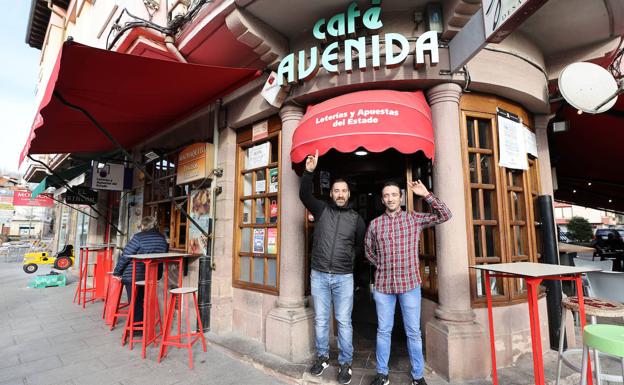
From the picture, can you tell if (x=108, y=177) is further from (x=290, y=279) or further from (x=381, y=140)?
(x=381, y=140)

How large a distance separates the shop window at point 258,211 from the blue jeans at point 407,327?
1.87m

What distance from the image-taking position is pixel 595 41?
4.37 meters

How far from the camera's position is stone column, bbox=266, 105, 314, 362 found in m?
3.95

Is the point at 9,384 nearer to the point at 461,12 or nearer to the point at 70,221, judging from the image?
the point at 461,12

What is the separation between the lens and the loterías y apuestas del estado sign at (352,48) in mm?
3488

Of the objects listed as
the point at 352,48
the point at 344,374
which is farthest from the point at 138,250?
the point at 352,48

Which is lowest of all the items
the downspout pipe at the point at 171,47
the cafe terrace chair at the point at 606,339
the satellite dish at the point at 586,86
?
the cafe terrace chair at the point at 606,339

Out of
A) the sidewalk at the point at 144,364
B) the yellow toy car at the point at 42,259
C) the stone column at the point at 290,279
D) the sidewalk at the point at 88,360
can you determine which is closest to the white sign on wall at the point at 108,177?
the sidewalk at the point at 88,360

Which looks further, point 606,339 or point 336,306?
point 336,306

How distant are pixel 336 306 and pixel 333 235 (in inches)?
31.4

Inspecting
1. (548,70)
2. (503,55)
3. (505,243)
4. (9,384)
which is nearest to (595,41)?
(548,70)

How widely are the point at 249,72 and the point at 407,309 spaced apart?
143 inches

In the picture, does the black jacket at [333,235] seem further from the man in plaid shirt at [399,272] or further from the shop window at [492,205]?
the shop window at [492,205]

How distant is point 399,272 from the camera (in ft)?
10.2
